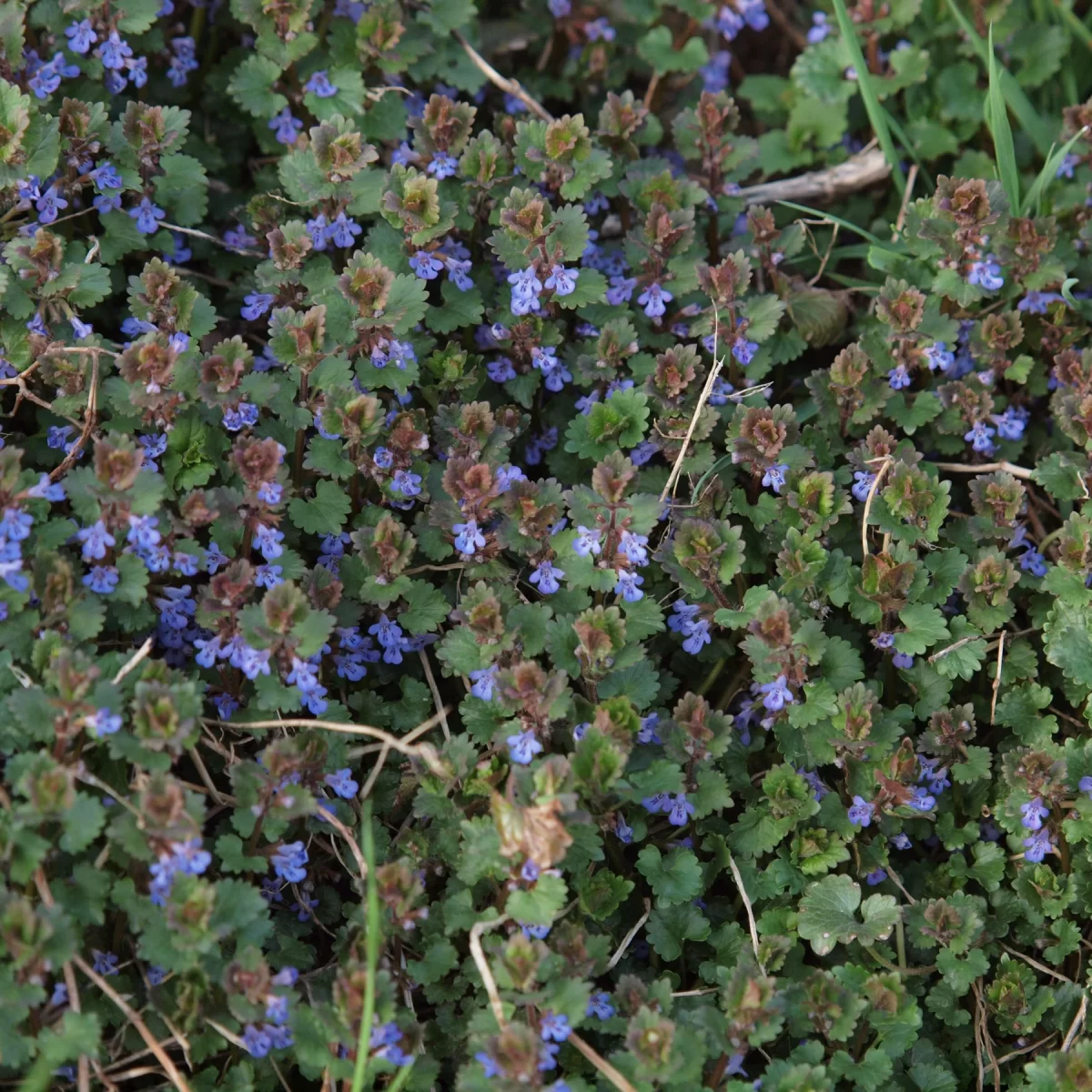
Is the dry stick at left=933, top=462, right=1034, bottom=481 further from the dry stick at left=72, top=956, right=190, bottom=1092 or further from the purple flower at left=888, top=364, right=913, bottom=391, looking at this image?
the dry stick at left=72, top=956, right=190, bottom=1092

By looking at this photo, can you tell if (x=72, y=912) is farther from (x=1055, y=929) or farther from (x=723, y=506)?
(x=1055, y=929)

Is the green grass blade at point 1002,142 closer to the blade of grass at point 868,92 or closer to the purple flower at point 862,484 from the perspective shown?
the blade of grass at point 868,92

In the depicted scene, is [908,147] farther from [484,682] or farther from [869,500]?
Answer: [484,682]

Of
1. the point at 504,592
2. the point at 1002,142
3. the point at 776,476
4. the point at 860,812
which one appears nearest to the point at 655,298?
the point at 776,476

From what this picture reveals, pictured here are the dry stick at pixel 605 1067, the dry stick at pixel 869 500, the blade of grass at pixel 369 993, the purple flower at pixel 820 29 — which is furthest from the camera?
the purple flower at pixel 820 29

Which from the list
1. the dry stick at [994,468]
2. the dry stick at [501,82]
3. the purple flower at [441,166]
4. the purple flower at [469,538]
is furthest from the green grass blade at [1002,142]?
the purple flower at [469,538]
